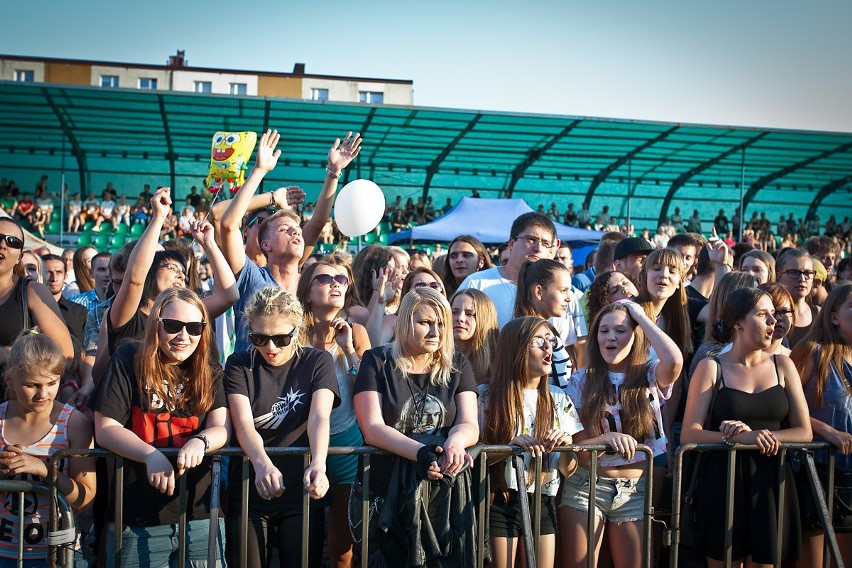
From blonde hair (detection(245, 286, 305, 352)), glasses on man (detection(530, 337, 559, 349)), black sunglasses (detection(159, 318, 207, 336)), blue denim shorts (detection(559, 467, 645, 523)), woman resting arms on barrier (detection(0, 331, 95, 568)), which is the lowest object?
blue denim shorts (detection(559, 467, 645, 523))

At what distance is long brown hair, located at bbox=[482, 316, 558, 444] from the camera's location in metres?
4.05

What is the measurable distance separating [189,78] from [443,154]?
2410 centimetres

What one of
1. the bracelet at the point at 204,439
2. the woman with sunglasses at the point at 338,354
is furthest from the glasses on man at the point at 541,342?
the bracelet at the point at 204,439

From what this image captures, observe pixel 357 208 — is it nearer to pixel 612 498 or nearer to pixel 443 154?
pixel 612 498

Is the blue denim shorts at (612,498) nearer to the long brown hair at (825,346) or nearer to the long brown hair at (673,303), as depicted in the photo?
the long brown hair at (825,346)

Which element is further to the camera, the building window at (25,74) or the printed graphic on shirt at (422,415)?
the building window at (25,74)

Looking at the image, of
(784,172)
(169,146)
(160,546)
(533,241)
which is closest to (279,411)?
(160,546)

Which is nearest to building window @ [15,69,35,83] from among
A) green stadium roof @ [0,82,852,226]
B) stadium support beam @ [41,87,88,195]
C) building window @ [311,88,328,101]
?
building window @ [311,88,328,101]

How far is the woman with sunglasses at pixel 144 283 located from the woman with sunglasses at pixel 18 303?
261mm

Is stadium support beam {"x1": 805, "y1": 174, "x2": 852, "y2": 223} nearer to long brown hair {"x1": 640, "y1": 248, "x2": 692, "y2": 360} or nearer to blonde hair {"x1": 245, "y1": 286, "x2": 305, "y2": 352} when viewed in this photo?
Result: long brown hair {"x1": 640, "y1": 248, "x2": 692, "y2": 360}

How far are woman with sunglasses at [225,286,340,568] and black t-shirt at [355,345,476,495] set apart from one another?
0.20 metres

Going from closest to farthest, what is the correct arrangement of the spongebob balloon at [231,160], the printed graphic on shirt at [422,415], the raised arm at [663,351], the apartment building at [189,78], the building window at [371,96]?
1. the printed graphic on shirt at [422,415]
2. the raised arm at [663,351]
3. the spongebob balloon at [231,160]
4. the apartment building at [189,78]
5. the building window at [371,96]

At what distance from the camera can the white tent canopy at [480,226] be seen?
1895 centimetres

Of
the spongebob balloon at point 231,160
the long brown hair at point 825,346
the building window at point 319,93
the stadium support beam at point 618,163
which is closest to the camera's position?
the long brown hair at point 825,346
